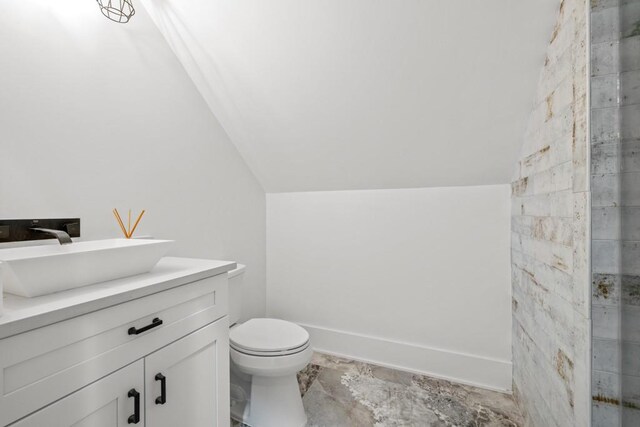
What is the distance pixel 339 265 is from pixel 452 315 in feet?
2.79

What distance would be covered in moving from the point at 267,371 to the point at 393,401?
2.68 ft

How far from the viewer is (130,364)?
817mm

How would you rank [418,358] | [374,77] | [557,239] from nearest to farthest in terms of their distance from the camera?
[557,239] < [374,77] < [418,358]

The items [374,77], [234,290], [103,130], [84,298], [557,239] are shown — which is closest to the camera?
[84,298]

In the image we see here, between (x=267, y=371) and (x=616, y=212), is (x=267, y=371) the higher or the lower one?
the lower one

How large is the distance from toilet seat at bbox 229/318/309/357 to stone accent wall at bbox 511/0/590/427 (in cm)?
106

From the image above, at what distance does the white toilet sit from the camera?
1.42m

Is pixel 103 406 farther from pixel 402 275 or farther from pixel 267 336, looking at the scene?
pixel 402 275

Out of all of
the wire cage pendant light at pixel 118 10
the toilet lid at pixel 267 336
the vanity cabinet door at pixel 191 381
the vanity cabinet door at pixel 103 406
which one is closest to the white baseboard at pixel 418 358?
the toilet lid at pixel 267 336

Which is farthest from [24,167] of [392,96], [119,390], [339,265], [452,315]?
[452,315]

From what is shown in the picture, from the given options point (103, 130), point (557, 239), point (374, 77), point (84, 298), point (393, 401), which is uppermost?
point (374, 77)

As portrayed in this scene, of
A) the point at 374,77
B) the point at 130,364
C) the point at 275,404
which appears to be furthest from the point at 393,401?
the point at 374,77

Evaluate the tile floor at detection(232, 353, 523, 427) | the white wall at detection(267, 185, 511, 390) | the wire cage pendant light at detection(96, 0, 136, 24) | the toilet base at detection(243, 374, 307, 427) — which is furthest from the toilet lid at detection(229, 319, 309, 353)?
the wire cage pendant light at detection(96, 0, 136, 24)

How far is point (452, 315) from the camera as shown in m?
1.96
